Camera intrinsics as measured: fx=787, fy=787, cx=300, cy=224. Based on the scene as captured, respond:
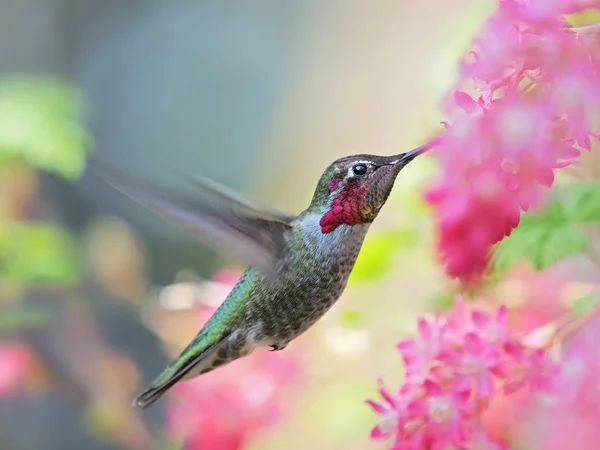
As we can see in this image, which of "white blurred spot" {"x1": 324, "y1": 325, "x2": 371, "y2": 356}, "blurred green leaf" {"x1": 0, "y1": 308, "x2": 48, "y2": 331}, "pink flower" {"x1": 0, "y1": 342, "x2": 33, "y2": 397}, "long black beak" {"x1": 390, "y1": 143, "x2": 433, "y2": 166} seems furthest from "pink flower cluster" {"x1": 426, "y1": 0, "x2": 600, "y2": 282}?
"pink flower" {"x1": 0, "y1": 342, "x2": 33, "y2": 397}

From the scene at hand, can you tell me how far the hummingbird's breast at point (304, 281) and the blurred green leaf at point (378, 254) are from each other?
514mm

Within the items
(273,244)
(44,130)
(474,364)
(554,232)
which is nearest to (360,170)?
(273,244)

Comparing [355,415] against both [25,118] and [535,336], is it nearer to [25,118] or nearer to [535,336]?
[535,336]

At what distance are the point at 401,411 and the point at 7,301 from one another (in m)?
1.35

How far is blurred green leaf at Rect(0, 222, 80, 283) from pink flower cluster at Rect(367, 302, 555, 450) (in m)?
1.13

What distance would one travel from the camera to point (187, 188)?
2.94ft

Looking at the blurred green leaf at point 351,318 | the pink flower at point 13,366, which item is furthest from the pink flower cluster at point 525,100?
the pink flower at point 13,366

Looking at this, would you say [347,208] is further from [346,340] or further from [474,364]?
[346,340]

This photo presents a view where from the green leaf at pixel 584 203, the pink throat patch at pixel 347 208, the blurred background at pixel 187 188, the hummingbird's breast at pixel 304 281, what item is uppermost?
the pink throat patch at pixel 347 208

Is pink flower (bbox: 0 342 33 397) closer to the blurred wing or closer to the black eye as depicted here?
the blurred wing

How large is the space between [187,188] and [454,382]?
1.22 feet

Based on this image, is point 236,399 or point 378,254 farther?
point 236,399

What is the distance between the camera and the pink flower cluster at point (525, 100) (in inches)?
24.5

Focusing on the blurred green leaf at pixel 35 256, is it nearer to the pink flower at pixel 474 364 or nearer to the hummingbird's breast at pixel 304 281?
the hummingbird's breast at pixel 304 281
